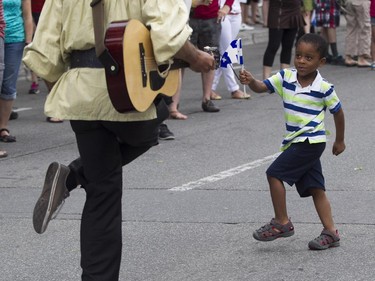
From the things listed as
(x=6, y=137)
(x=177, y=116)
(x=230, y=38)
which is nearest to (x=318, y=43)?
(x=6, y=137)

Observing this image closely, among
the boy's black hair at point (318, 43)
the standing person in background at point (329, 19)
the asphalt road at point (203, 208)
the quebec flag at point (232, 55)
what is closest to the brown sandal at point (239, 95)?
the asphalt road at point (203, 208)

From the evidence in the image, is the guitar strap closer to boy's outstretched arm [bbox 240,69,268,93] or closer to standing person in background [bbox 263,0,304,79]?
boy's outstretched arm [bbox 240,69,268,93]

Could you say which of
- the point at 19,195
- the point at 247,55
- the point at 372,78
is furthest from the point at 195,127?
the point at 247,55

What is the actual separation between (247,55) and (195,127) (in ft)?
23.9

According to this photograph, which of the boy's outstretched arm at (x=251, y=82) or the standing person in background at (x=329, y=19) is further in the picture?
the standing person in background at (x=329, y=19)

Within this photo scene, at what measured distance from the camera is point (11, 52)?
31.9 feet

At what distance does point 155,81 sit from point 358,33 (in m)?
11.2

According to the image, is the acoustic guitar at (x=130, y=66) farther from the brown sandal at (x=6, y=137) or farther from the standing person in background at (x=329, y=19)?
the standing person in background at (x=329, y=19)

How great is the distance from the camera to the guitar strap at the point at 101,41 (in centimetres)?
430

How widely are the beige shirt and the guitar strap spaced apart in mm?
75

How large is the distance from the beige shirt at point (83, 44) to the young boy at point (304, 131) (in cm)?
140

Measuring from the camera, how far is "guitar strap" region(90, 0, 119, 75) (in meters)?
4.30

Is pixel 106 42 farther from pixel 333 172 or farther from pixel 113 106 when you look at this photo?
pixel 333 172

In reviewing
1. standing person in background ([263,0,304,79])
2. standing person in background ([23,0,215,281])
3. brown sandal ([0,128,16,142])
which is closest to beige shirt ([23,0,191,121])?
standing person in background ([23,0,215,281])
